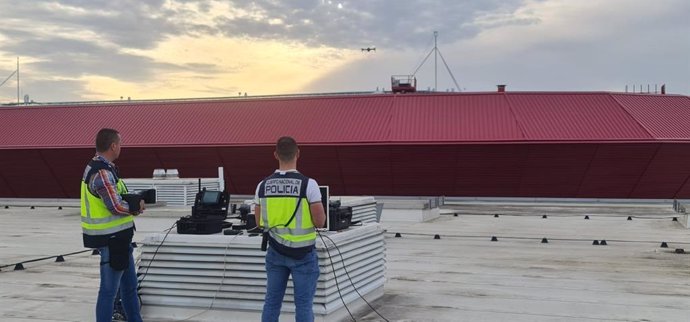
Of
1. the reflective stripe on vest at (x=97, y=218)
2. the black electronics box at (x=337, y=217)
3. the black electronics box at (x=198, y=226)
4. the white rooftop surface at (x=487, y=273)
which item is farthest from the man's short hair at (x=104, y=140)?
the black electronics box at (x=337, y=217)

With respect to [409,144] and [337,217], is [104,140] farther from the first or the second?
[409,144]

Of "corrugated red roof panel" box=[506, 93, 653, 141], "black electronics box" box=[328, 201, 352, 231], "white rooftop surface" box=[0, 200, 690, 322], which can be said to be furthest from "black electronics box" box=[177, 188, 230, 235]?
"corrugated red roof panel" box=[506, 93, 653, 141]

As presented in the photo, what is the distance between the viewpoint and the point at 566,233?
21.1 m

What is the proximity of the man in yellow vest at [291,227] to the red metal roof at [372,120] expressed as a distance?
2770cm

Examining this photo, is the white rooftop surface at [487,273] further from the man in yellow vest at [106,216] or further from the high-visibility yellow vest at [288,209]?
Answer: the high-visibility yellow vest at [288,209]

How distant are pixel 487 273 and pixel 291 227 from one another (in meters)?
7.65

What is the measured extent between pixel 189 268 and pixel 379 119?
92.5 ft

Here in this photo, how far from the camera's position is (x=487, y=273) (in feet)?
42.7

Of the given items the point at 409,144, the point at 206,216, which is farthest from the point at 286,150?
the point at 409,144

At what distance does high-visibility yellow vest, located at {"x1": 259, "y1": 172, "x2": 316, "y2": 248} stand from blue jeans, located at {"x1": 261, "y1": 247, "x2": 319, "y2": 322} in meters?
0.18

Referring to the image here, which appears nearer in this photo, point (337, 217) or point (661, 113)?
point (337, 217)

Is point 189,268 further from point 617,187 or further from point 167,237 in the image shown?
point 617,187

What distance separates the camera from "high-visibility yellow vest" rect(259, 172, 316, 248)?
20.6ft

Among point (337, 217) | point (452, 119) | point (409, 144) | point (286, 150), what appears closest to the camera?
point (286, 150)
